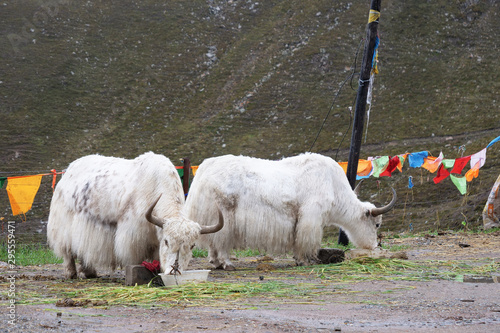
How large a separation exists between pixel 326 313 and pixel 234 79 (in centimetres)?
3414

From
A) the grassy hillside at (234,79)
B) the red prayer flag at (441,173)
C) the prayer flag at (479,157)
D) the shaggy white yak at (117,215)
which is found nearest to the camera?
the shaggy white yak at (117,215)

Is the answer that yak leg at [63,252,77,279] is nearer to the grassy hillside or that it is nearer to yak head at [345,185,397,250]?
yak head at [345,185,397,250]

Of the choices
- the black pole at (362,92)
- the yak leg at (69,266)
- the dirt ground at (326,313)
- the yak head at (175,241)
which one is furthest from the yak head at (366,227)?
the yak leg at (69,266)

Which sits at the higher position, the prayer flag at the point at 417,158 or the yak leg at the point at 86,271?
the prayer flag at the point at 417,158

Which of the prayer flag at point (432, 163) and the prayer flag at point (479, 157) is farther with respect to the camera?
the prayer flag at point (432, 163)

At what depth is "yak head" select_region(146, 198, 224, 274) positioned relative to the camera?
18.4 feet

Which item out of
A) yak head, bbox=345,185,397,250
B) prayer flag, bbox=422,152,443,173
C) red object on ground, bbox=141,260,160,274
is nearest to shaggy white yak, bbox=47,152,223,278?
red object on ground, bbox=141,260,160,274

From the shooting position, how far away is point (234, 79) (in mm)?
37781

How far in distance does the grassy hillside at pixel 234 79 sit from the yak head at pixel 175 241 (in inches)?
720

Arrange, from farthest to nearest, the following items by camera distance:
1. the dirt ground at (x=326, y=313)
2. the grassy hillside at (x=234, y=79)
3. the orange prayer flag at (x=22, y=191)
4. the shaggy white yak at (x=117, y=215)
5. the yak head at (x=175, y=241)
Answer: the grassy hillside at (x=234, y=79) → the orange prayer flag at (x=22, y=191) → the shaggy white yak at (x=117, y=215) → the yak head at (x=175, y=241) → the dirt ground at (x=326, y=313)

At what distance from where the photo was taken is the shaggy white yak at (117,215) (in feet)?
20.1

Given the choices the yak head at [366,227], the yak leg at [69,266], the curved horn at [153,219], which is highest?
the curved horn at [153,219]

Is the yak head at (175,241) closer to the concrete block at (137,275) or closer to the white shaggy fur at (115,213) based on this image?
the white shaggy fur at (115,213)

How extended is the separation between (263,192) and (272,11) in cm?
3856
